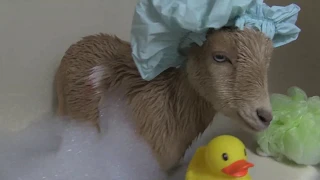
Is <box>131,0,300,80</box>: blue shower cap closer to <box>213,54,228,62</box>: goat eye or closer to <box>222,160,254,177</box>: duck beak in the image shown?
<box>213,54,228,62</box>: goat eye

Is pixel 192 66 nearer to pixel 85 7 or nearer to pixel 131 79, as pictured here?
pixel 131 79

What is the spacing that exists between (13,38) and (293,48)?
47 centimetres

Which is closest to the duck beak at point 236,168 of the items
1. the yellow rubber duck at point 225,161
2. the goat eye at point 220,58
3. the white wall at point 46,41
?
the yellow rubber duck at point 225,161

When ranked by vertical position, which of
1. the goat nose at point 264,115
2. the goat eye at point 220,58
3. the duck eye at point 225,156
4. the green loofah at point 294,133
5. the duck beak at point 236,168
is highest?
the goat eye at point 220,58

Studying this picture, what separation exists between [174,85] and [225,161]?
0.13 m

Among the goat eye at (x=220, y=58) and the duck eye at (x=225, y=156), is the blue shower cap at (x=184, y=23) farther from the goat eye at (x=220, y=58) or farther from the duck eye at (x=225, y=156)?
the duck eye at (x=225, y=156)

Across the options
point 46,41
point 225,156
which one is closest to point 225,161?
point 225,156

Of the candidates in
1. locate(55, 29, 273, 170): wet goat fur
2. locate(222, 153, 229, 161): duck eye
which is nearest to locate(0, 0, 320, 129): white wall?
locate(55, 29, 273, 170): wet goat fur

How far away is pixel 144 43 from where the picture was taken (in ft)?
2.06

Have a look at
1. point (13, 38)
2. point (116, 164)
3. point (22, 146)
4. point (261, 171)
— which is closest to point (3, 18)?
point (13, 38)

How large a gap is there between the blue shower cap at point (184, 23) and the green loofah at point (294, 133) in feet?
0.40

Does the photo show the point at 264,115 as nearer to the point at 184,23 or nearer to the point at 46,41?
the point at 184,23

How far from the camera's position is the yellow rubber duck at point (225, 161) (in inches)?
23.6

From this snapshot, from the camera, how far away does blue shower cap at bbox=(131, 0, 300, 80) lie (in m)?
0.59
